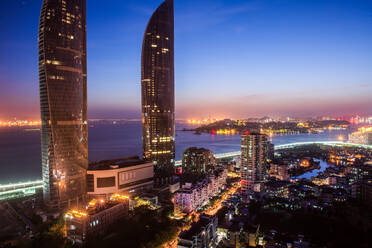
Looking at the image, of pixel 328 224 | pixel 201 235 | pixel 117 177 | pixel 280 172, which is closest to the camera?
pixel 201 235

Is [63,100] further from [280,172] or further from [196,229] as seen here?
[280,172]

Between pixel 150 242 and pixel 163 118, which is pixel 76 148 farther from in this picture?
pixel 163 118

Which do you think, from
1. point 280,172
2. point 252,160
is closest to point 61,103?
point 252,160

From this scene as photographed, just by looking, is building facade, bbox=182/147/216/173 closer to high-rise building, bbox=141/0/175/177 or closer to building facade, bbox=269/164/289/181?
high-rise building, bbox=141/0/175/177

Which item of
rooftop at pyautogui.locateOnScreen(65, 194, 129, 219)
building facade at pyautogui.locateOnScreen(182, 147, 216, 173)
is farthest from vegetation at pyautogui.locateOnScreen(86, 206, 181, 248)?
building facade at pyautogui.locateOnScreen(182, 147, 216, 173)

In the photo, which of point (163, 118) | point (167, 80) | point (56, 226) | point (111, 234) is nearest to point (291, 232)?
point (111, 234)

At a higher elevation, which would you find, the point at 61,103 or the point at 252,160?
the point at 61,103
